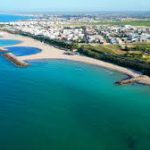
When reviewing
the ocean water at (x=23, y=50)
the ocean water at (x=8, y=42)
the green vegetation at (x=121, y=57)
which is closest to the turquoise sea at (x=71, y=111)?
the green vegetation at (x=121, y=57)

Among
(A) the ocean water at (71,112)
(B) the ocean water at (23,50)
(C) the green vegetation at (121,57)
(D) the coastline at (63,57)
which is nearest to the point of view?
(A) the ocean water at (71,112)

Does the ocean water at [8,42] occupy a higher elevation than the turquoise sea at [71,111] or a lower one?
lower

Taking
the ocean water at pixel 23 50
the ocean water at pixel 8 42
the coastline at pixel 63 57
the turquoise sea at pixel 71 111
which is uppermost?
the turquoise sea at pixel 71 111

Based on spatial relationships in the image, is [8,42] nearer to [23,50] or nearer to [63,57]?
[23,50]

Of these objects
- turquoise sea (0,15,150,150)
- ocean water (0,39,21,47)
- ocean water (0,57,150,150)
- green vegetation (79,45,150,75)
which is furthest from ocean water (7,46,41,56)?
ocean water (0,57,150,150)

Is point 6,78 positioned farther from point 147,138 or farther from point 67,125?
point 147,138

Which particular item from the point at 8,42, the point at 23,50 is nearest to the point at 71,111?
the point at 23,50

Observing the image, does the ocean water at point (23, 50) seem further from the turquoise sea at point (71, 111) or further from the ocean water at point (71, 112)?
the ocean water at point (71, 112)

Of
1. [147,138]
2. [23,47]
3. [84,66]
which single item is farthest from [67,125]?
[23,47]
